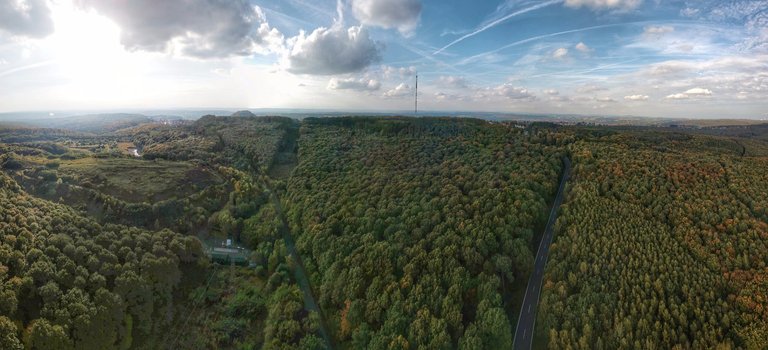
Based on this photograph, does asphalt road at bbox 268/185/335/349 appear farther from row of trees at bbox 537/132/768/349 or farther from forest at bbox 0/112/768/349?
row of trees at bbox 537/132/768/349

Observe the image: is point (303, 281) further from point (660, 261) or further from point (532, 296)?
point (660, 261)

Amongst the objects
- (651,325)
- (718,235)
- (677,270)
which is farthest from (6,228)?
(718,235)

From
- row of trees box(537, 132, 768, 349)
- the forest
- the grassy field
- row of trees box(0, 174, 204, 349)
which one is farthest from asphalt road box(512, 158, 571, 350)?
the grassy field

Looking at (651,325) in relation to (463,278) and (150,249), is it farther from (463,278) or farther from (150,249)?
(150,249)

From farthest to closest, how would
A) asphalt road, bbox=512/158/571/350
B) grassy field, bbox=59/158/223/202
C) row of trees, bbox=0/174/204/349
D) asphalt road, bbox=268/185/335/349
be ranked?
grassy field, bbox=59/158/223/202
asphalt road, bbox=268/185/335/349
asphalt road, bbox=512/158/571/350
row of trees, bbox=0/174/204/349

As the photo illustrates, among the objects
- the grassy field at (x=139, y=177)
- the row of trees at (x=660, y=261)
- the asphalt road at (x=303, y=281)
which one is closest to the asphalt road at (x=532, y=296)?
the row of trees at (x=660, y=261)
